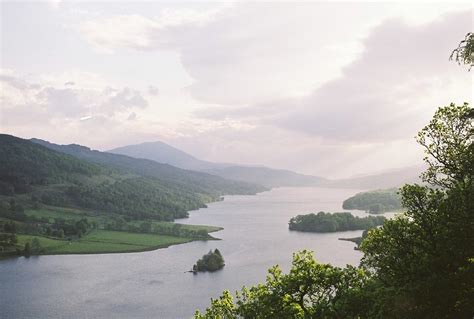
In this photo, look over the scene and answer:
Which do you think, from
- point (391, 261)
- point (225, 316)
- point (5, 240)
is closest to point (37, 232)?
point (5, 240)

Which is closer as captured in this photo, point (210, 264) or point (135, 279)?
point (135, 279)

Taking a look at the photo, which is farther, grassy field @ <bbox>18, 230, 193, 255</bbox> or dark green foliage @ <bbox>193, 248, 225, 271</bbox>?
grassy field @ <bbox>18, 230, 193, 255</bbox>

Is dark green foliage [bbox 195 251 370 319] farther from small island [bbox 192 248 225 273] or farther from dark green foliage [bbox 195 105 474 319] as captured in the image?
small island [bbox 192 248 225 273]

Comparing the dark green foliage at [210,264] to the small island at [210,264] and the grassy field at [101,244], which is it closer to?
the small island at [210,264]

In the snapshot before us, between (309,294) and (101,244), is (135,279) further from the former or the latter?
(309,294)

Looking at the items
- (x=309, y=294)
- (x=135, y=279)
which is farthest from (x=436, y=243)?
(x=135, y=279)

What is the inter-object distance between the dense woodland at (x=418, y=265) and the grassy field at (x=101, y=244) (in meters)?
145

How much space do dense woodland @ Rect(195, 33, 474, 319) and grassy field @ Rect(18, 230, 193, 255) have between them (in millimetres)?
144971

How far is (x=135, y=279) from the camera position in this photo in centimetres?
12362

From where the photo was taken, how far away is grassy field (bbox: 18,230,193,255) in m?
168

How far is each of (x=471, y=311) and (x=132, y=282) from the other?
10768 cm

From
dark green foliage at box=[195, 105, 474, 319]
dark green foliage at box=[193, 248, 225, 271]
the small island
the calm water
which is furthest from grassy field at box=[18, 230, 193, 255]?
dark green foliage at box=[195, 105, 474, 319]

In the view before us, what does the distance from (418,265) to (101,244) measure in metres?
168

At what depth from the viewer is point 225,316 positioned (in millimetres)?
37594
